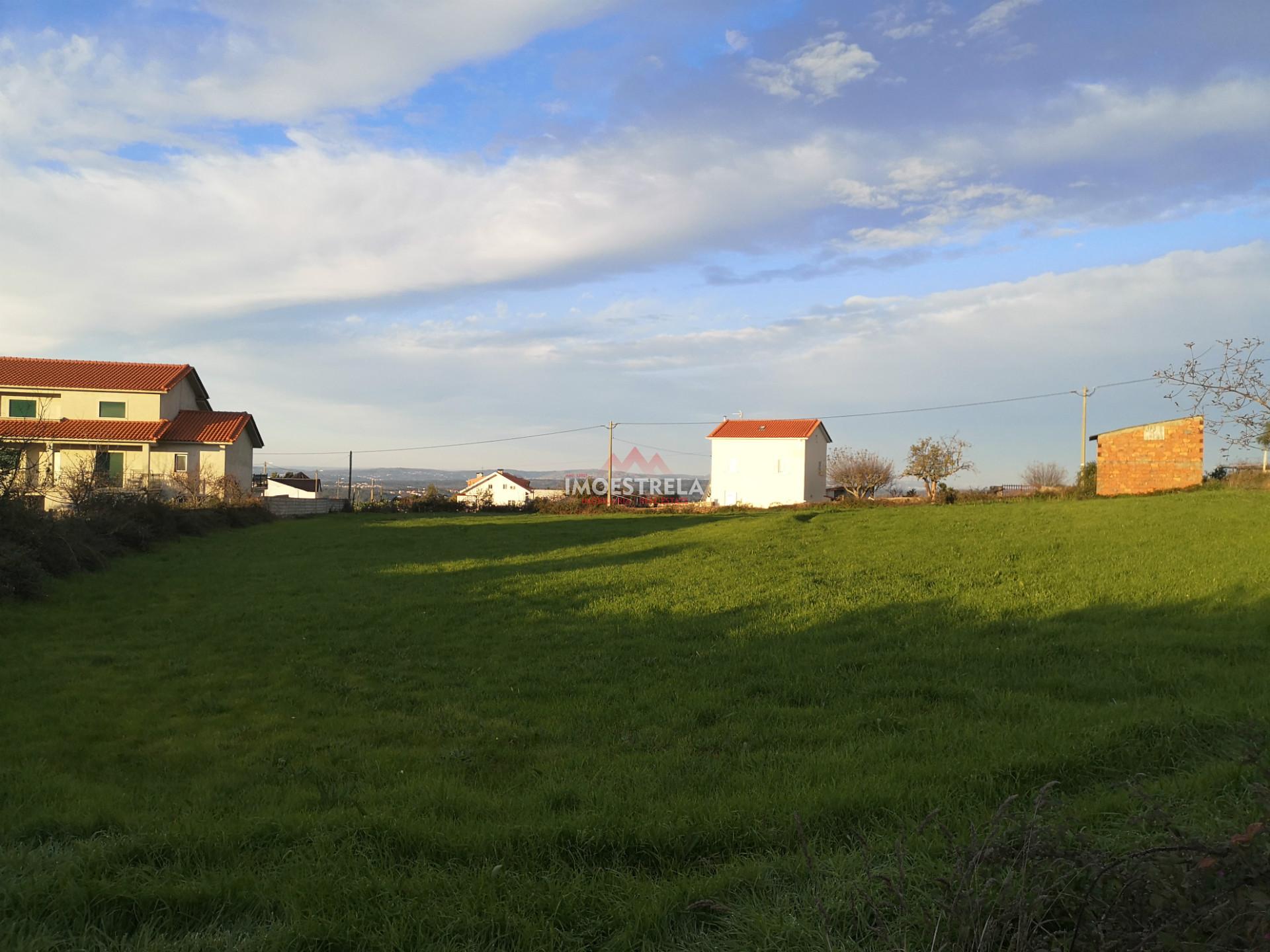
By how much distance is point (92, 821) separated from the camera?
4.52 meters

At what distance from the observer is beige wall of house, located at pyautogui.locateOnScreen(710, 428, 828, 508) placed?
51406 millimetres

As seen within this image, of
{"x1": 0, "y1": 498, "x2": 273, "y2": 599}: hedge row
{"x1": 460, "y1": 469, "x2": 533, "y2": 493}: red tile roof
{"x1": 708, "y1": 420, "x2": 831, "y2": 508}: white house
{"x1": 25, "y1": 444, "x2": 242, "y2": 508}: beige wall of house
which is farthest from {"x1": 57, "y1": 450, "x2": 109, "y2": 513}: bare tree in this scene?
{"x1": 460, "y1": 469, "x2": 533, "y2": 493}: red tile roof

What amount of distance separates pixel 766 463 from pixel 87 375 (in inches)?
1416

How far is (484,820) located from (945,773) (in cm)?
253

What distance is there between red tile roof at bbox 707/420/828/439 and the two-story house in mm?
28241

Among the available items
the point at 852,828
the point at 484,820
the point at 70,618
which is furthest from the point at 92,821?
the point at 70,618

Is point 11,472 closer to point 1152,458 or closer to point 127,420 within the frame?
point 127,420

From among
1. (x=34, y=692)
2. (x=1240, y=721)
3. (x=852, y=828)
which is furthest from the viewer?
(x=34, y=692)

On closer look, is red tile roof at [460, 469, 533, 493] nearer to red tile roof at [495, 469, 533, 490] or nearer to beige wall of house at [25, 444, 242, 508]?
red tile roof at [495, 469, 533, 490]

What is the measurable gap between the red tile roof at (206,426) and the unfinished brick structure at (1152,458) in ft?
117

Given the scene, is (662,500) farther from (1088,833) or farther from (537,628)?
(1088,833)

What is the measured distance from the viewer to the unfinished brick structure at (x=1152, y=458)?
28656mm

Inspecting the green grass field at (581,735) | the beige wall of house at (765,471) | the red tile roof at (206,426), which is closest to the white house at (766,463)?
the beige wall of house at (765,471)

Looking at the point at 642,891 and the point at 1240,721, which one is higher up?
the point at 1240,721
